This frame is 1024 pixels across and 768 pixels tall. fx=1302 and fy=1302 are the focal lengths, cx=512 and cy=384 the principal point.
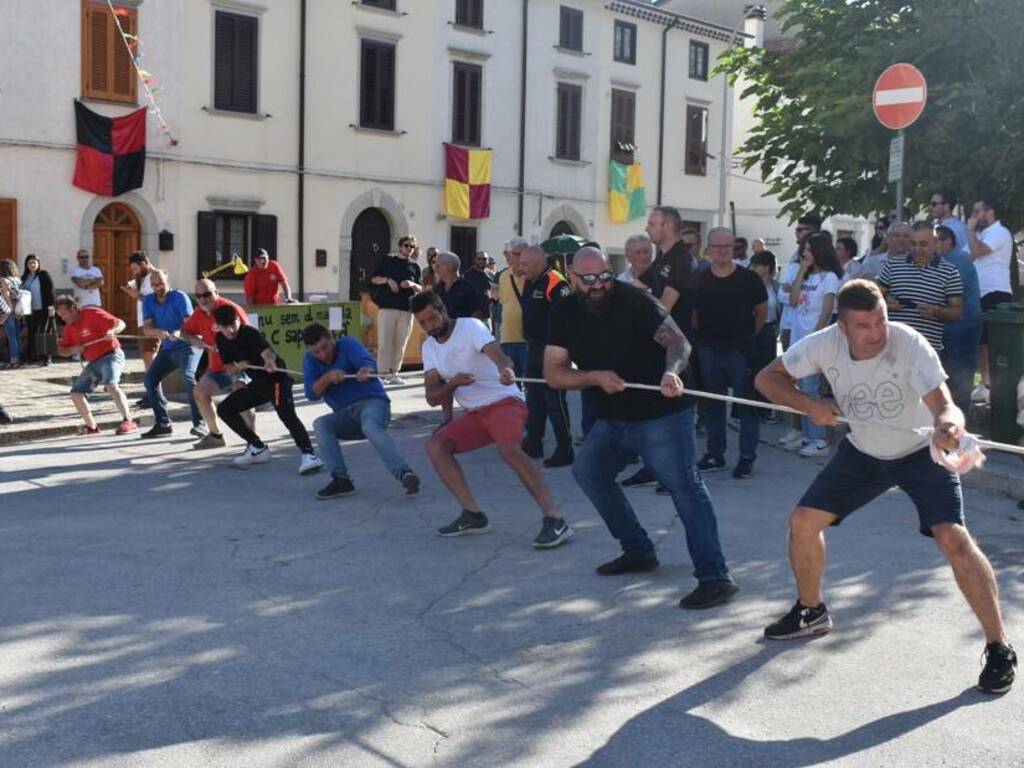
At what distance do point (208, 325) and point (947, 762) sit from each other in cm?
872

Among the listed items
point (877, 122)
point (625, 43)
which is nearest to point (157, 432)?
point (877, 122)

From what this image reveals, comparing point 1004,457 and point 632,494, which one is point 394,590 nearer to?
point 632,494

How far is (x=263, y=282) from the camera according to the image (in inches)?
664

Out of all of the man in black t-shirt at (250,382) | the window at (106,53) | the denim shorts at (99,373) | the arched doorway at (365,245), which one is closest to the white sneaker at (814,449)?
the man in black t-shirt at (250,382)

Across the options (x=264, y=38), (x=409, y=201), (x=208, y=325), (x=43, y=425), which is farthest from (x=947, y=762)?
(x=409, y=201)

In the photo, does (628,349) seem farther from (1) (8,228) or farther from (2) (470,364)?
(1) (8,228)

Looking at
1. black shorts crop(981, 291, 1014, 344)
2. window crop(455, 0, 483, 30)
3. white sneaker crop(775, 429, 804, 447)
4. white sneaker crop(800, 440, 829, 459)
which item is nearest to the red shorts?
white sneaker crop(800, 440, 829, 459)

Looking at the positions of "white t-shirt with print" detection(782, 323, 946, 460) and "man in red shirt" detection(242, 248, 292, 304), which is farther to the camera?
"man in red shirt" detection(242, 248, 292, 304)

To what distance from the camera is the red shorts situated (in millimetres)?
7734

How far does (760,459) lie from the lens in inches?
414

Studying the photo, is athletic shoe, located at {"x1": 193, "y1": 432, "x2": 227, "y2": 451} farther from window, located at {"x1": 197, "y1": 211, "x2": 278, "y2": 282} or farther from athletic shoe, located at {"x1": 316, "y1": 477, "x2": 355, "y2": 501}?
window, located at {"x1": 197, "y1": 211, "x2": 278, "y2": 282}

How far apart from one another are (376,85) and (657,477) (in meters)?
20.8

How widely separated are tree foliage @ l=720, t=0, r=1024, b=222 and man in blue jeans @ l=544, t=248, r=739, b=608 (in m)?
8.00

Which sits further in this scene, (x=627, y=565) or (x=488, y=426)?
(x=488, y=426)
